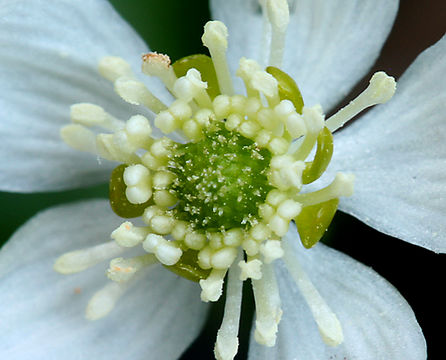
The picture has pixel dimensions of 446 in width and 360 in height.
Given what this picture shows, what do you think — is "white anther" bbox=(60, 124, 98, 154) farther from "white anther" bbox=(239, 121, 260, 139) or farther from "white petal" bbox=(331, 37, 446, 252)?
"white petal" bbox=(331, 37, 446, 252)

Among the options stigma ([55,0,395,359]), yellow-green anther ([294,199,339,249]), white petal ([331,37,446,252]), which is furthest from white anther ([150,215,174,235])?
white petal ([331,37,446,252])

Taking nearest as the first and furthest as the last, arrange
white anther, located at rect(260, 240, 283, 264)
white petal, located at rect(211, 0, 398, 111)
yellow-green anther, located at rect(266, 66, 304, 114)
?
1. white anther, located at rect(260, 240, 283, 264)
2. yellow-green anther, located at rect(266, 66, 304, 114)
3. white petal, located at rect(211, 0, 398, 111)

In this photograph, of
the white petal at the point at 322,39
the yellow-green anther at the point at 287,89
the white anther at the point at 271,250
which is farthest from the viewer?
the white petal at the point at 322,39

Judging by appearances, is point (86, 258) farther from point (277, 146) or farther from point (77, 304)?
point (277, 146)

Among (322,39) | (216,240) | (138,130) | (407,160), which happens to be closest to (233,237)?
(216,240)

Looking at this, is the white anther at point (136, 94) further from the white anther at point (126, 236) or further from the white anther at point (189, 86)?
Result: the white anther at point (126, 236)

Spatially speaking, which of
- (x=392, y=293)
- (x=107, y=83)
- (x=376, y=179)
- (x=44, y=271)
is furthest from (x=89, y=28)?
(x=392, y=293)

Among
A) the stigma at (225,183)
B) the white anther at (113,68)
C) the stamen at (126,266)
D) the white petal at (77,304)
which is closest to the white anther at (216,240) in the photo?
the stigma at (225,183)
